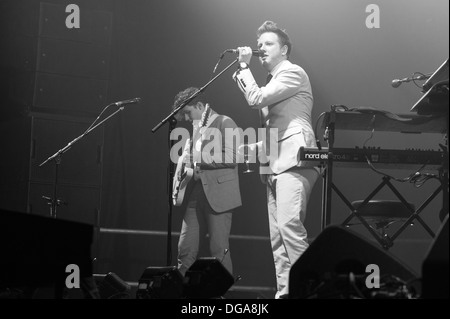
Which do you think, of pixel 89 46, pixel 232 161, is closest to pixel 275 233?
pixel 232 161

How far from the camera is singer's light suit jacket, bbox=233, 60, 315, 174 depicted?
4.47m

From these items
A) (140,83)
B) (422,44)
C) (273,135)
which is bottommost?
(273,135)

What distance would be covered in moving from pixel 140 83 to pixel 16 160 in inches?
49.8

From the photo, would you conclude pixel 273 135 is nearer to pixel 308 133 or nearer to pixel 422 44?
pixel 308 133

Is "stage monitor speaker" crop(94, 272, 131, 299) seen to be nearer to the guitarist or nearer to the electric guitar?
the guitarist

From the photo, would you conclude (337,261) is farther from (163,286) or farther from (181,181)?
(181,181)

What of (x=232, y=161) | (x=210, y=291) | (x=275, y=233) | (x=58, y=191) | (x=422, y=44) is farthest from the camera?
(x=422, y=44)

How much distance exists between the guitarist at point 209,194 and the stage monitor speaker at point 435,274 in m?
3.22

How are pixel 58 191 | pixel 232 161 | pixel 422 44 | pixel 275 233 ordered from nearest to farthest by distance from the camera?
1. pixel 275 233
2. pixel 232 161
3. pixel 58 191
4. pixel 422 44

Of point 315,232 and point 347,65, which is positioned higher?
point 347,65

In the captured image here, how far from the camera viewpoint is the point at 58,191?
19.5 ft

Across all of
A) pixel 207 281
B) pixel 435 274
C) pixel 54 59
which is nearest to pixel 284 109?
pixel 207 281

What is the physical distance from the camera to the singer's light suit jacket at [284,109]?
4469 millimetres

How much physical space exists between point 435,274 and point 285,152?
2455 millimetres
